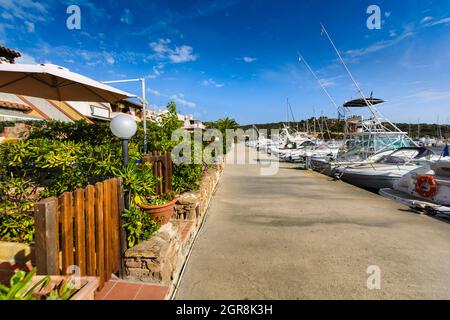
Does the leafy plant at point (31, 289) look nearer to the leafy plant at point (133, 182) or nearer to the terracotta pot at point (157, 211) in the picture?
the leafy plant at point (133, 182)

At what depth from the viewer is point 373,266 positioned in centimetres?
354

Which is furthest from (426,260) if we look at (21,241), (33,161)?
(33,161)

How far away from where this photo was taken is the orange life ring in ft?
25.4

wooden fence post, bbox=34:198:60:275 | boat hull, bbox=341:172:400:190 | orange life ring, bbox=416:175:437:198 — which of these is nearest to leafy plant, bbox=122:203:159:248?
wooden fence post, bbox=34:198:60:275

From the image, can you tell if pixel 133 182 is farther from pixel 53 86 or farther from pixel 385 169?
pixel 385 169

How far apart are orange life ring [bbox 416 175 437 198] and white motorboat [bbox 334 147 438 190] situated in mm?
1758

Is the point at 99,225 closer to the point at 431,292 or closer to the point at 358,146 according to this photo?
the point at 431,292

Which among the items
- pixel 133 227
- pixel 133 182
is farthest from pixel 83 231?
pixel 133 182

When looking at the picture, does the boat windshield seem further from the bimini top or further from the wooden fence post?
the wooden fence post

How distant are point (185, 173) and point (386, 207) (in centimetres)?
587

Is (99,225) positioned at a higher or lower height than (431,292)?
higher

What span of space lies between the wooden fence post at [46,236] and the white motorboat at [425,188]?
812 centimetres

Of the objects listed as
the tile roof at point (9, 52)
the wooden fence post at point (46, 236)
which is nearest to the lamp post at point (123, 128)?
the wooden fence post at point (46, 236)

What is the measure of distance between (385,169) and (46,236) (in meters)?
12.5
